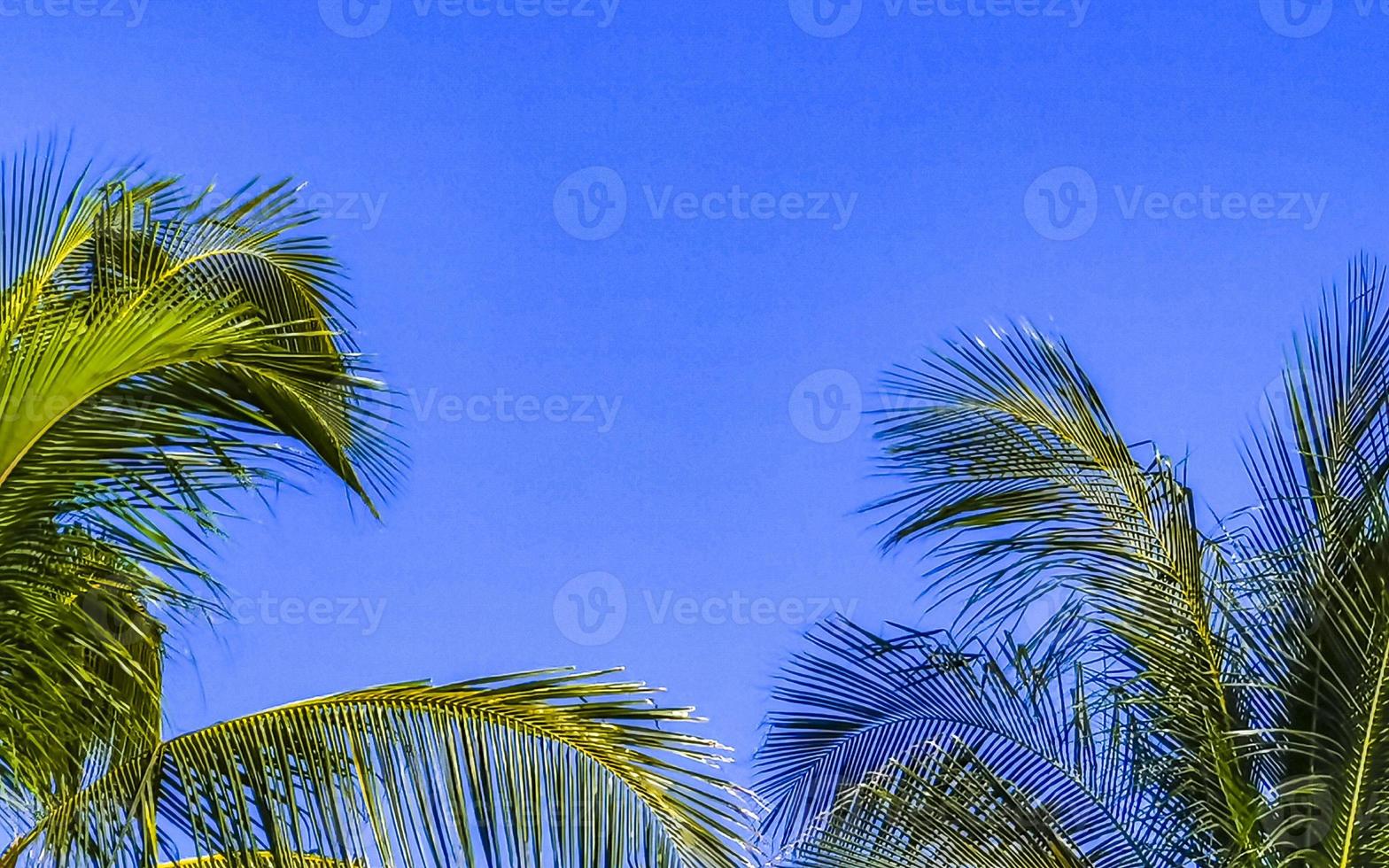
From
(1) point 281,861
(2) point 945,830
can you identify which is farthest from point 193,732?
(2) point 945,830

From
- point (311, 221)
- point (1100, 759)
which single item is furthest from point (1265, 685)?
point (311, 221)

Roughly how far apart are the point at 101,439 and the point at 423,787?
1380 mm

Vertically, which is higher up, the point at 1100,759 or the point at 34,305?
the point at 34,305

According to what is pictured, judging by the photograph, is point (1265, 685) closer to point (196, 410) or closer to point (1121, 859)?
point (1121, 859)

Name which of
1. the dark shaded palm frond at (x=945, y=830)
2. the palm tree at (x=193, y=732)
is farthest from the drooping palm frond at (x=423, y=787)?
the dark shaded palm frond at (x=945, y=830)

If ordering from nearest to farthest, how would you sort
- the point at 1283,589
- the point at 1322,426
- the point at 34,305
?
the point at 34,305
the point at 1283,589
the point at 1322,426

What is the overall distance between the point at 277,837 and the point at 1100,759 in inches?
150

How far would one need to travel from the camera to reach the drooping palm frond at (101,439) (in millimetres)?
4059

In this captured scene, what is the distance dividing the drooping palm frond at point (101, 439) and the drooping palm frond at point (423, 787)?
258 millimetres

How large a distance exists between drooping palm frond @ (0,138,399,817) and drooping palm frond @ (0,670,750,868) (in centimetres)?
26

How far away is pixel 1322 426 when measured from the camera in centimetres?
653

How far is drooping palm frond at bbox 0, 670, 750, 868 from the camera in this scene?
4422 millimetres

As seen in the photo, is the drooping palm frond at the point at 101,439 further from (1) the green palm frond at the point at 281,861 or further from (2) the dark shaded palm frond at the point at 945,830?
(2) the dark shaded palm frond at the point at 945,830

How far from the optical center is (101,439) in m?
4.41
